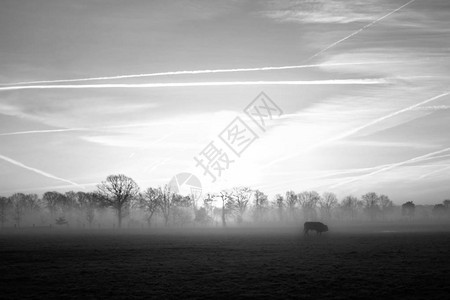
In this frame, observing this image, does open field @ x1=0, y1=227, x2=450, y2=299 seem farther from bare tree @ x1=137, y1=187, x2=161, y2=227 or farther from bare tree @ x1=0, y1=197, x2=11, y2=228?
bare tree @ x1=0, y1=197, x2=11, y2=228

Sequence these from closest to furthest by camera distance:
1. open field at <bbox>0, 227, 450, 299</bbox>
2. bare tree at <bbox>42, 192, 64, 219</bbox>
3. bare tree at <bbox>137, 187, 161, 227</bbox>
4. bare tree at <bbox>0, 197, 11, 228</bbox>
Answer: open field at <bbox>0, 227, 450, 299</bbox> → bare tree at <bbox>137, 187, 161, 227</bbox> → bare tree at <bbox>0, 197, 11, 228</bbox> → bare tree at <bbox>42, 192, 64, 219</bbox>

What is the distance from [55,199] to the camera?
197 meters

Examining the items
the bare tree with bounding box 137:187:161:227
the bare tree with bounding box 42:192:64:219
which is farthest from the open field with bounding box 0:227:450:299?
the bare tree with bounding box 42:192:64:219

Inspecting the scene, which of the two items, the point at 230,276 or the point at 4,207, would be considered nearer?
the point at 230,276

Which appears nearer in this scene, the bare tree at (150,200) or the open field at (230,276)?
the open field at (230,276)

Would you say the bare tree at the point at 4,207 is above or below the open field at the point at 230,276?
above

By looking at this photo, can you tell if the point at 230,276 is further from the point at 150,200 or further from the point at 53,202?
the point at 53,202

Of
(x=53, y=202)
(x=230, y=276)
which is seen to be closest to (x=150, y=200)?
(x=53, y=202)

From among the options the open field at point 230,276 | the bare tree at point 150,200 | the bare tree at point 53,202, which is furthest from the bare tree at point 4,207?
the open field at point 230,276

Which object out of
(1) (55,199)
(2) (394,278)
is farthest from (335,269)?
(1) (55,199)

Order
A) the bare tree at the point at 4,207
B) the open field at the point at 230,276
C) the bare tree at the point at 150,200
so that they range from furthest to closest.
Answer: the bare tree at the point at 4,207, the bare tree at the point at 150,200, the open field at the point at 230,276

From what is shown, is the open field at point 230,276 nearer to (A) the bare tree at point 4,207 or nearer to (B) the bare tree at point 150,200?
(B) the bare tree at point 150,200

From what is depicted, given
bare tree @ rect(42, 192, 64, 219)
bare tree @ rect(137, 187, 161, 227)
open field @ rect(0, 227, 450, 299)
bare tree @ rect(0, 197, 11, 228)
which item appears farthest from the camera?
bare tree @ rect(42, 192, 64, 219)

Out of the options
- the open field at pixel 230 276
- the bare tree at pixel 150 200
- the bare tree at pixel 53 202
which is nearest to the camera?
the open field at pixel 230 276
